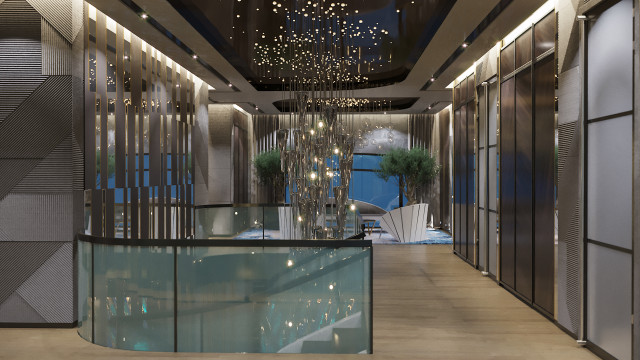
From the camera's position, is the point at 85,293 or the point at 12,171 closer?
the point at 85,293

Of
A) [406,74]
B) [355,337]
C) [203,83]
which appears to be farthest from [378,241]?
[355,337]

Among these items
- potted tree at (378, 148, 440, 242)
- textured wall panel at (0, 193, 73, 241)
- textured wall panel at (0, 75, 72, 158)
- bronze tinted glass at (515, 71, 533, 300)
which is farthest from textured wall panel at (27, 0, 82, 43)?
potted tree at (378, 148, 440, 242)

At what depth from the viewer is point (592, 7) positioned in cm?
421

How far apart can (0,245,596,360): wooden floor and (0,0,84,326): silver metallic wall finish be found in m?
0.36

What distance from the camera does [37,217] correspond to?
5.08 metres

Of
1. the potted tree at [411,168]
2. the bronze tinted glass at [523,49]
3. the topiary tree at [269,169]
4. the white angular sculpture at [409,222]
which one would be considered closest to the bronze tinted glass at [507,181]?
the bronze tinted glass at [523,49]

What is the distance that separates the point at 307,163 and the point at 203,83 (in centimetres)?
442

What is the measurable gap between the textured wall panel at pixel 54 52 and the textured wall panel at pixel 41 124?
8 cm

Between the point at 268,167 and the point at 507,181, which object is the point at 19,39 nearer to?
the point at 507,181

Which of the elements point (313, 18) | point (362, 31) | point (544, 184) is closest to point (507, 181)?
point (544, 184)

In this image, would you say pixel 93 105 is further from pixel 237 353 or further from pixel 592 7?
pixel 592 7

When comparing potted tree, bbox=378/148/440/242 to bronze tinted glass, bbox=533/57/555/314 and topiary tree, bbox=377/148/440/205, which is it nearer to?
topiary tree, bbox=377/148/440/205

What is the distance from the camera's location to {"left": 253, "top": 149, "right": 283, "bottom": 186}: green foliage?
1406 cm

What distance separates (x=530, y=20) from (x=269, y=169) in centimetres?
919
